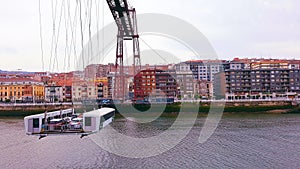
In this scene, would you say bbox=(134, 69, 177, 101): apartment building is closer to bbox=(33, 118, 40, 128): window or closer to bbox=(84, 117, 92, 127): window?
bbox=(84, 117, 92, 127): window

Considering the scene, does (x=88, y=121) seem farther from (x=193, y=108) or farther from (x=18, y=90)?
(x=18, y=90)

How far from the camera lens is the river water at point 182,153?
10.8 metres

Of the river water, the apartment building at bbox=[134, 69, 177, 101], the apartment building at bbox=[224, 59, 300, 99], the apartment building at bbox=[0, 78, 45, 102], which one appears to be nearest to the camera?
the river water

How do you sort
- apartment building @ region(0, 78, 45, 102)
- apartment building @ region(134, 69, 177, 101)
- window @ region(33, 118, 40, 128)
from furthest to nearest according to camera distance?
apartment building @ region(0, 78, 45, 102), apartment building @ region(134, 69, 177, 101), window @ region(33, 118, 40, 128)

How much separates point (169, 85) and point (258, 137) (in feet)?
105

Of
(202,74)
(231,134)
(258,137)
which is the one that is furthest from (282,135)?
(202,74)

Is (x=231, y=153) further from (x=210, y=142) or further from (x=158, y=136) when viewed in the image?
(x=158, y=136)

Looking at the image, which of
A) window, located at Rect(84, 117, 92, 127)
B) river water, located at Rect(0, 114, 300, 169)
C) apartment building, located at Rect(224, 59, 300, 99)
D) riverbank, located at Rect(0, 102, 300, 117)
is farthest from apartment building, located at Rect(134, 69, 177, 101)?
window, located at Rect(84, 117, 92, 127)

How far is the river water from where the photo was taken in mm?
10781

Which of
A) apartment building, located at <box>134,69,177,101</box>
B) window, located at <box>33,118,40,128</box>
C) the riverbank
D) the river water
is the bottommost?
the river water

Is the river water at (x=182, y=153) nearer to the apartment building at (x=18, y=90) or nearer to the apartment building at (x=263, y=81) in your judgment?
the apartment building at (x=263, y=81)

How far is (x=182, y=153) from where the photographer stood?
1234 centimetres

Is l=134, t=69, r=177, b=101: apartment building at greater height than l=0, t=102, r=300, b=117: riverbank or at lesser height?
greater

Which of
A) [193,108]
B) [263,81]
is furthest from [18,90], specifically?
[263,81]
